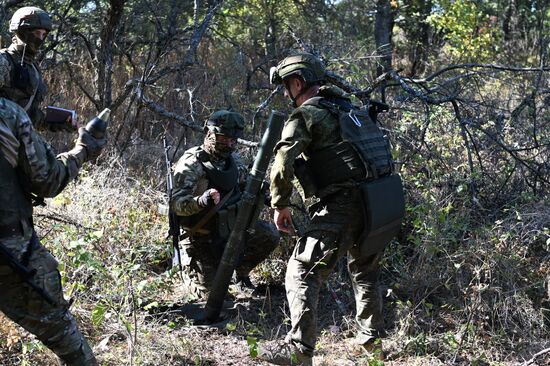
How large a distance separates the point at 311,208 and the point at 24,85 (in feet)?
8.95

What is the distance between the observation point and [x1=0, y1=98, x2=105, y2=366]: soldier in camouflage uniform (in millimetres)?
3221

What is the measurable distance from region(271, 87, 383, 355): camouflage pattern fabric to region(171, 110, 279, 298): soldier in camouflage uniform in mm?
1032

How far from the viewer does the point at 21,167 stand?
3.27 m

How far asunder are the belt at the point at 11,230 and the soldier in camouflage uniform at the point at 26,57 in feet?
7.41

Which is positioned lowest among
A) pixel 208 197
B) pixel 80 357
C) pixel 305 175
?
pixel 80 357

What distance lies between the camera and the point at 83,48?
9.45m

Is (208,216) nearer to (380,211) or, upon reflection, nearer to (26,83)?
(380,211)

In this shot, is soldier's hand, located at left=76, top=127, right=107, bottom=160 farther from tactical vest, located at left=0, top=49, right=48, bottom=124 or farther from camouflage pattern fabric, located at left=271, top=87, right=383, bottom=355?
tactical vest, located at left=0, top=49, right=48, bottom=124

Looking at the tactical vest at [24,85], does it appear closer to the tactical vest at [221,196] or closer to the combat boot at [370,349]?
the tactical vest at [221,196]

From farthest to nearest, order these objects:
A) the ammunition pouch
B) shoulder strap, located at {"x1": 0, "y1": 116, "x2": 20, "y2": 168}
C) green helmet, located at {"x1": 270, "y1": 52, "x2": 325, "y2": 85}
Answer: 1. the ammunition pouch
2. green helmet, located at {"x1": 270, "y1": 52, "x2": 325, "y2": 85}
3. shoulder strap, located at {"x1": 0, "y1": 116, "x2": 20, "y2": 168}

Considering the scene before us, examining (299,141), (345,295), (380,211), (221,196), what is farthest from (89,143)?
(345,295)

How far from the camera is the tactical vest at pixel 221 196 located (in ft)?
17.3

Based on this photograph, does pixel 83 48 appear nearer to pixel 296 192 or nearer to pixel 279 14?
pixel 279 14

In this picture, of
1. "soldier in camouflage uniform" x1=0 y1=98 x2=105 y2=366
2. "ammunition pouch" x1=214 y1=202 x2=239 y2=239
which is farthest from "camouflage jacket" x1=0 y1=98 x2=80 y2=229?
"ammunition pouch" x1=214 y1=202 x2=239 y2=239
